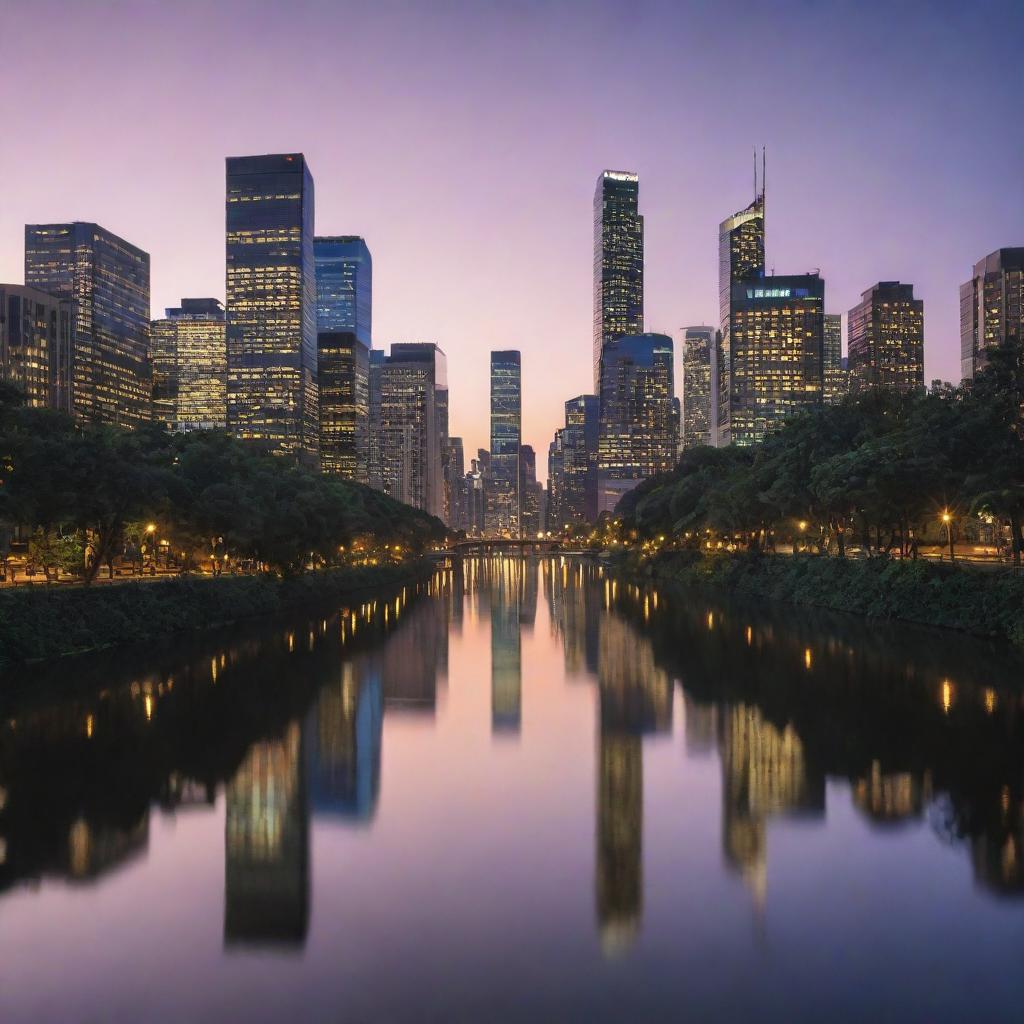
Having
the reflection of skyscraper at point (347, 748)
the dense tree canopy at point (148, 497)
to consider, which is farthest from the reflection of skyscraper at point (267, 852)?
the dense tree canopy at point (148, 497)

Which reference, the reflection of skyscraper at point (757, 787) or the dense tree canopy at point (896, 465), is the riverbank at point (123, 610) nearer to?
the reflection of skyscraper at point (757, 787)

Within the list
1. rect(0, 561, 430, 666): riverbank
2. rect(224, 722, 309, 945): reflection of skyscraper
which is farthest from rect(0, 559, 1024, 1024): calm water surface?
rect(0, 561, 430, 666): riverbank

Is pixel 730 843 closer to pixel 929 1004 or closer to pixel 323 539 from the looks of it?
pixel 929 1004

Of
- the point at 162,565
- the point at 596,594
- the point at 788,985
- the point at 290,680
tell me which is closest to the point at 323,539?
the point at 162,565

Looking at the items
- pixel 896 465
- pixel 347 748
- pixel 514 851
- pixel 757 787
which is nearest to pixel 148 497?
pixel 347 748

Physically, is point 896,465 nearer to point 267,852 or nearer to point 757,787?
point 757,787

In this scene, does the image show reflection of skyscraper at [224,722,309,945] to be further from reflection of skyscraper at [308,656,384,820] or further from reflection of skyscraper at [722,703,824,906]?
reflection of skyscraper at [722,703,824,906]

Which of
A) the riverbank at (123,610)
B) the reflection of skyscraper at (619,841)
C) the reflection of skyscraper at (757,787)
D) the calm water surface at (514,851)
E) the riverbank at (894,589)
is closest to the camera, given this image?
the calm water surface at (514,851)

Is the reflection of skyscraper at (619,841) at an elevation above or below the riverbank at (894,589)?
below
